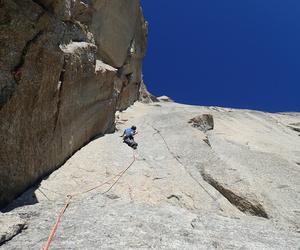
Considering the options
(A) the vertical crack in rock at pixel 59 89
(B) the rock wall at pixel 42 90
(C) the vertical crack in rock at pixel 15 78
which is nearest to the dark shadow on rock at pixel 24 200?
(B) the rock wall at pixel 42 90

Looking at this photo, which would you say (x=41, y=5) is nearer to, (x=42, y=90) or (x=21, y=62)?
(x=21, y=62)

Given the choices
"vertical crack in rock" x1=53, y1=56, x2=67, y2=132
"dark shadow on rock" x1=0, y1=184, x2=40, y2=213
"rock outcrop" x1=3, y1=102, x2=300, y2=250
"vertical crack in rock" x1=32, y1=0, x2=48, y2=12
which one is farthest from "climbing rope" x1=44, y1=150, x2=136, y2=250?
"vertical crack in rock" x1=32, y1=0, x2=48, y2=12

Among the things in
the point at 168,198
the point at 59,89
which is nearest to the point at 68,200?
the point at 168,198

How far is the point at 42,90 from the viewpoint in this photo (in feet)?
42.8

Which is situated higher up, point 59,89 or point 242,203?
point 59,89

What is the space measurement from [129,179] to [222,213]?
13.8 ft

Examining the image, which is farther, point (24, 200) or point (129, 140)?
point (129, 140)

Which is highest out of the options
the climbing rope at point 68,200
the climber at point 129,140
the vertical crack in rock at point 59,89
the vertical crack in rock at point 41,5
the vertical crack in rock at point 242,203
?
the vertical crack in rock at point 41,5

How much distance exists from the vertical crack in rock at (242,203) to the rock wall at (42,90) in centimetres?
705

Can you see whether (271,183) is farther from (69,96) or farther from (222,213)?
(69,96)

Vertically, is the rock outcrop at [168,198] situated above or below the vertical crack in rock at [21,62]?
below

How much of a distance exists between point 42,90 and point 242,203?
9.09m

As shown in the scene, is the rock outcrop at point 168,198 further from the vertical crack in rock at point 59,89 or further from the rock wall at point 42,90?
the vertical crack in rock at point 59,89

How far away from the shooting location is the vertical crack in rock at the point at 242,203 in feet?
48.3
